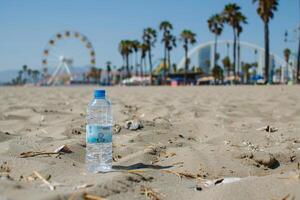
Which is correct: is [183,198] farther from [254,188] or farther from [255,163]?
[255,163]

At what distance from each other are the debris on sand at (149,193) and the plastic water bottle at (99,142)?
448 mm

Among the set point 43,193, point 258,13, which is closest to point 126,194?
point 43,193

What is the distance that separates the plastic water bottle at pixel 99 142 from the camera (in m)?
2.60

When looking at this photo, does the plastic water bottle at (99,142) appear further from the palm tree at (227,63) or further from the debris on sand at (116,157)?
the palm tree at (227,63)

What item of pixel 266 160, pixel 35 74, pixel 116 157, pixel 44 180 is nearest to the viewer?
pixel 44 180

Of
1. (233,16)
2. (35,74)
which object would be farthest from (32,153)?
(35,74)

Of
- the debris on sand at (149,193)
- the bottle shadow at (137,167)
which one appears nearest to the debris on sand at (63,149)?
the bottle shadow at (137,167)

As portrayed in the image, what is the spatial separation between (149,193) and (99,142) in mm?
593

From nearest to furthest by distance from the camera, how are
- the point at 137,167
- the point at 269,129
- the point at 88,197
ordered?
the point at 88,197 < the point at 137,167 < the point at 269,129

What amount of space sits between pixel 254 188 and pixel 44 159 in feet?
4.67

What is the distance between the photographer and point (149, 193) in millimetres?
2158

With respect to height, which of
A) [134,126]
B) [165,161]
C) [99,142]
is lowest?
[165,161]

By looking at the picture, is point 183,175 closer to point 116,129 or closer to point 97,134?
point 97,134

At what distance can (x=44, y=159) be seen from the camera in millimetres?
2752
